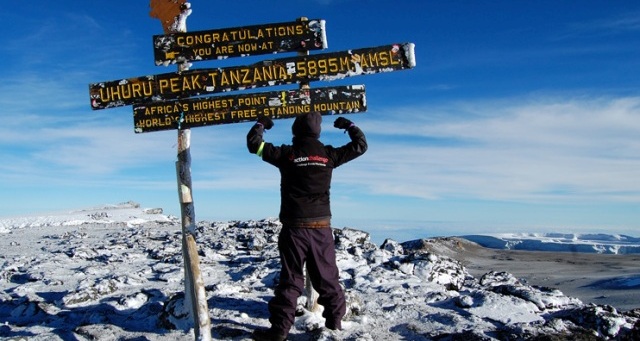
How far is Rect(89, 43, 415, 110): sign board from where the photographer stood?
5.44 m

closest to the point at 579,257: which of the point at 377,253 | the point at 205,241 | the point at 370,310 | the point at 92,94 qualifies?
the point at 377,253

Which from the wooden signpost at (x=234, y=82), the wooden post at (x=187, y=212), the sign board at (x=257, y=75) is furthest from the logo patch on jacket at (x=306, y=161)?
the wooden post at (x=187, y=212)

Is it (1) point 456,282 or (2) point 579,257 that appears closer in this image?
(1) point 456,282

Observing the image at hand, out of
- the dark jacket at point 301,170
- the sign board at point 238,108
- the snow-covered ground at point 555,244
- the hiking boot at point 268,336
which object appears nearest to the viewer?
the hiking boot at point 268,336

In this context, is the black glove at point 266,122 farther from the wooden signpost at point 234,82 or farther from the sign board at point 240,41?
the sign board at point 240,41

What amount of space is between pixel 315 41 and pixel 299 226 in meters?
2.07

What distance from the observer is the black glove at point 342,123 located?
5312mm

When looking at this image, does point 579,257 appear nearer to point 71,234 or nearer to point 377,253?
point 377,253

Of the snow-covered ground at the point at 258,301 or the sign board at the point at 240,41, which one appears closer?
the snow-covered ground at the point at 258,301

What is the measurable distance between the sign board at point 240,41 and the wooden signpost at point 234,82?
11mm

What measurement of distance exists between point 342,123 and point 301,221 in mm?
1189

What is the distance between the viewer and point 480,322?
18.2 ft

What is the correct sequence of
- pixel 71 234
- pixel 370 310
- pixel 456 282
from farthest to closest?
pixel 71 234 < pixel 456 282 < pixel 370 310

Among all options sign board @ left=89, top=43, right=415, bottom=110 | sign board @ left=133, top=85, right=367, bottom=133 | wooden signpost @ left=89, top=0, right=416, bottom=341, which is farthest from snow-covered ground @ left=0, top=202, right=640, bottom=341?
sign board @ left=89, top=43, right=415, bottom=110
